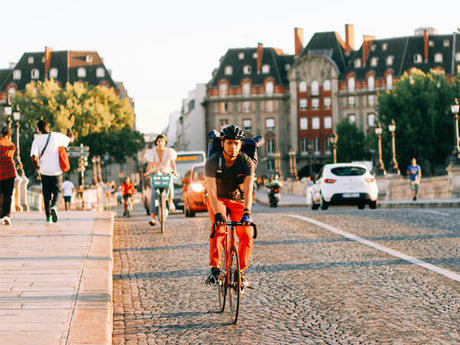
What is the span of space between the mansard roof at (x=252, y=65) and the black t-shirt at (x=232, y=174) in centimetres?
9446

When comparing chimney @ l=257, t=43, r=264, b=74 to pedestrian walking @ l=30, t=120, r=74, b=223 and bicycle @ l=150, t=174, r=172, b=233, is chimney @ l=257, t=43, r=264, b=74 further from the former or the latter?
pedestrian walking @ l=30, t=120, r=74, b=223

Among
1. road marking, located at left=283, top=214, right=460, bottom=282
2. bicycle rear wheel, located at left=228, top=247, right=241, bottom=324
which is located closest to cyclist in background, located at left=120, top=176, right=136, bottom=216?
road marking, located at left=283, top=214, right=460, bottom=282

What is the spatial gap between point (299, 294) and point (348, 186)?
16857mm

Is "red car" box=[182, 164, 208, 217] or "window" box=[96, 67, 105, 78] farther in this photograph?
"window" box=[96, 67, 105, 78]

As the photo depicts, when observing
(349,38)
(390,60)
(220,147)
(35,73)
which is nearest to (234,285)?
(220,147)

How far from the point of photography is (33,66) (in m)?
97.0

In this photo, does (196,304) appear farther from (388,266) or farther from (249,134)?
(249,134)

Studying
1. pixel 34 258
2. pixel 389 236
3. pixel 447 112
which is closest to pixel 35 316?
pixel 34 258

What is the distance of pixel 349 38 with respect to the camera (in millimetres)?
98125

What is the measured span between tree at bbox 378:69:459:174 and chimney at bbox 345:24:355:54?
33.8 m

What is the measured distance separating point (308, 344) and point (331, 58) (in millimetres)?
94891

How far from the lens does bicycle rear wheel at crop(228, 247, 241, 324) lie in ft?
19.7

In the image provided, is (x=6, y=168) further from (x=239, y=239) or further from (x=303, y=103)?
(x=303, y=103)

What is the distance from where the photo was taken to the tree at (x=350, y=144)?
86250mm
